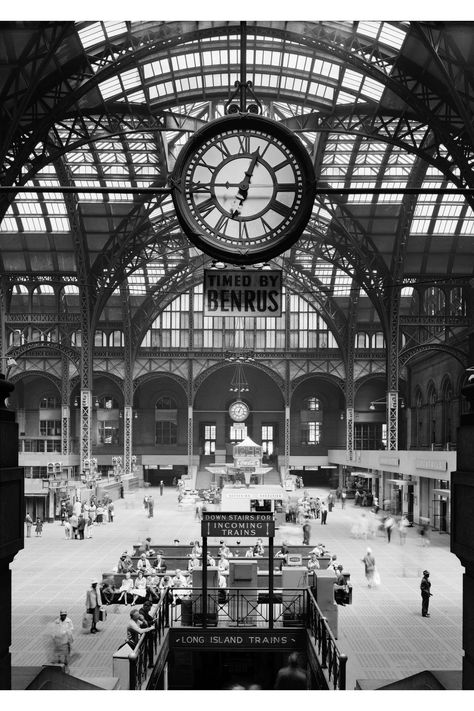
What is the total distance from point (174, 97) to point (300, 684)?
2702cm

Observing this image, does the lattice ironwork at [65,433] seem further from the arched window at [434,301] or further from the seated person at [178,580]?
the seated person at [178,580]

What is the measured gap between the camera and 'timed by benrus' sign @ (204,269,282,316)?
520 cm

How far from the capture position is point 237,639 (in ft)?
40.1

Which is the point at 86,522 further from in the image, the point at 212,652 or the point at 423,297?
the point at 423,297

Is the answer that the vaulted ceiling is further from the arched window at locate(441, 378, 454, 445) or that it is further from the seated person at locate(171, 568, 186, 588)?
the seated person at locate(171, 568, 186, 588)

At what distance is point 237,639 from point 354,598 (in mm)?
8164

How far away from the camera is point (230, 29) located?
23781 millimetres

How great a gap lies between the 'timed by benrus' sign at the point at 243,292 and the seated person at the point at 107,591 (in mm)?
14771

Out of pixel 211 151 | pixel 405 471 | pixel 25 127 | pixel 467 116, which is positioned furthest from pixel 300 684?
pixel 405 471

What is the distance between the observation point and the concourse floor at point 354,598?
1421 cm

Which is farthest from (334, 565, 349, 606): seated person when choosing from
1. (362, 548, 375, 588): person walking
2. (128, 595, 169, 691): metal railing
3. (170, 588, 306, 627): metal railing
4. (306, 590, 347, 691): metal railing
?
(128, 595, 169, 691): metal railing

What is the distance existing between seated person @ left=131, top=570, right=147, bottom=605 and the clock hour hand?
1507 cm

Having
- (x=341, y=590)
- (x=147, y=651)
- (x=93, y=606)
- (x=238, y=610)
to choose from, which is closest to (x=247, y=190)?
(x=147, y=651)

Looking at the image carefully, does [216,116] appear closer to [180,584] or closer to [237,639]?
[180,584]
